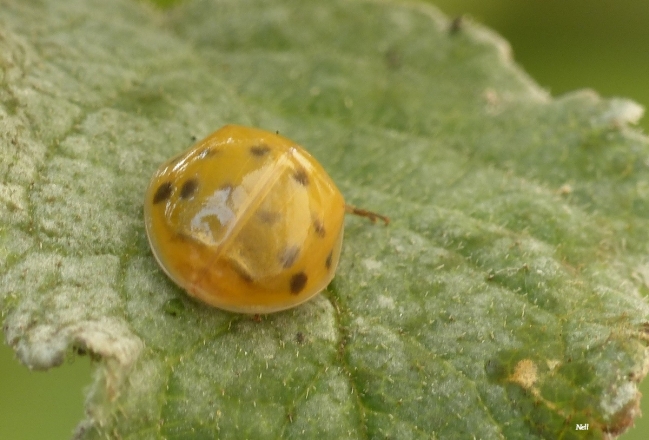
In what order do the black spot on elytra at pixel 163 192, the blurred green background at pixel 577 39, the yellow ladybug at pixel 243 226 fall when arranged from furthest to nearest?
the blurred green background at pixel 577 39 → the black spot on elytra at pixel 163 192 → the yellow ladybug at pixel 243 226

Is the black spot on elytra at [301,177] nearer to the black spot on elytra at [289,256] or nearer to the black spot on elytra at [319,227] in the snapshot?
the black spot on elytra at [319,227]

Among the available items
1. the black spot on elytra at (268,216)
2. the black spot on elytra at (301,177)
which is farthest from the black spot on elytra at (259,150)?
the black spot on elytra at (268,216)

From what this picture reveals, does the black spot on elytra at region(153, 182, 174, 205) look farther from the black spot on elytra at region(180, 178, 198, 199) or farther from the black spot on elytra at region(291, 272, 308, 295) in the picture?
the black spot on elytra at region(291, 272, 308, 295)

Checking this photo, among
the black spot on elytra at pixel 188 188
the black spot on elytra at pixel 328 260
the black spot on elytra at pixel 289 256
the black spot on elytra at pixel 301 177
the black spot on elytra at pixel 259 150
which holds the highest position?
the black spot on elytra at pixel 259 150

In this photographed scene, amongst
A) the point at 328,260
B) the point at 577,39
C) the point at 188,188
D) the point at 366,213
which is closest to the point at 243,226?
the point at 188,188

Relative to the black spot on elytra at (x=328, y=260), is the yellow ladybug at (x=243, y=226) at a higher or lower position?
higher

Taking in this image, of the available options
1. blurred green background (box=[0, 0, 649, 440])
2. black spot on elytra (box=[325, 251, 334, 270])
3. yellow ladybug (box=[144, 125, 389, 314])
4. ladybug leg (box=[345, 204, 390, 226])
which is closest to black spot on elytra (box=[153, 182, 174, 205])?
yellow ladybug (box=[144, 125, 389, 314])
